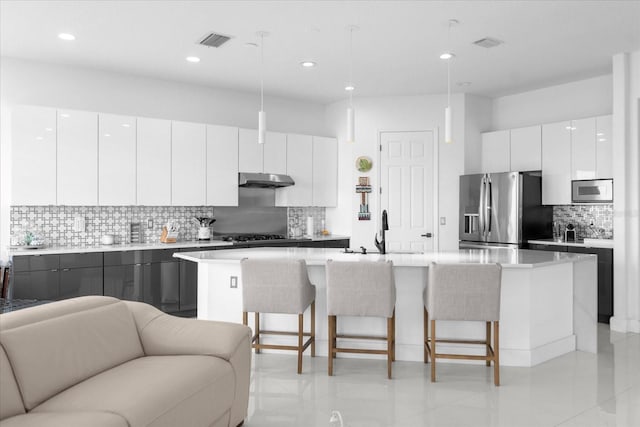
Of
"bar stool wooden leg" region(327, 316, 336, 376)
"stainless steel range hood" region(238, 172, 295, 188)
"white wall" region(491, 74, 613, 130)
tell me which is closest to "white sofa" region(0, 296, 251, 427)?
"bar stool wooden leg" region(327, 316, 336, 376)

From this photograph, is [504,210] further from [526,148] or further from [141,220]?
[141,220]

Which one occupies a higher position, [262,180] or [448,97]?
[448,97]

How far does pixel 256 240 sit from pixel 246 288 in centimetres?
279

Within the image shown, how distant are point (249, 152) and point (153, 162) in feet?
4.28

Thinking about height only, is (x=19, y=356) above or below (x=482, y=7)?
below

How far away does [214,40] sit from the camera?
4883 millimetres

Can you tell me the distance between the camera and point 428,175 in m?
7.19

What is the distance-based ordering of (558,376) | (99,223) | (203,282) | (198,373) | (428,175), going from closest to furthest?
(198,373)
(558,376)
(203,282)
(99,223)
(428,175)

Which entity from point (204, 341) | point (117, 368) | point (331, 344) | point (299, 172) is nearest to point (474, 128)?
point (299, 172)

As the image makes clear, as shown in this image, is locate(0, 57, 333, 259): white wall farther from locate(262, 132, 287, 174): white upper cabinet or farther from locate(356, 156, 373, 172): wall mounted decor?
locate(356, 156, 373, 172): wall mounted decor

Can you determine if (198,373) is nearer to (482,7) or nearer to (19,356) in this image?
(19,356)

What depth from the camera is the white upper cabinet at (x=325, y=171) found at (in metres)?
7.48

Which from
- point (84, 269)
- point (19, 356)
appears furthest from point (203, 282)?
point (19, 356)

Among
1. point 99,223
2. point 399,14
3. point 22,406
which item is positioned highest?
point 399,14
